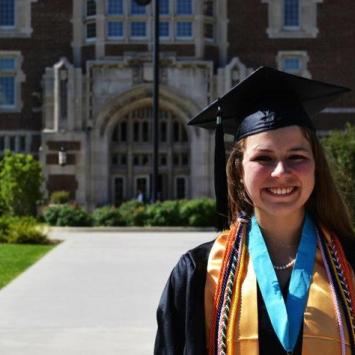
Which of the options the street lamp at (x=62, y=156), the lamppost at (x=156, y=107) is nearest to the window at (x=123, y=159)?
the street lamp at (x=62, y=156)

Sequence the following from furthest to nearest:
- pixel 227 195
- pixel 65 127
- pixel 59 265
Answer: pixel 65 127, pixel 59 265, pixel 227 195

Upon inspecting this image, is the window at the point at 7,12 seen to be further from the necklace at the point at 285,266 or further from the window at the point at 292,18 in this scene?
the necklace at the point at 285,266

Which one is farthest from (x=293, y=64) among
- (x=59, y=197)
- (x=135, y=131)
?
(x=59, y=197)

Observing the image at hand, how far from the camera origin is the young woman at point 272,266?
324 cm

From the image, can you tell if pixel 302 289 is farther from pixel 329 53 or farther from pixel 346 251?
pixel 329 53

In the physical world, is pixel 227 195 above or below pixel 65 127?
below

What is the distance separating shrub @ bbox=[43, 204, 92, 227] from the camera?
27078mm

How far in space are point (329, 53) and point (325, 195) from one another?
113ft

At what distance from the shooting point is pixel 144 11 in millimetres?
36031

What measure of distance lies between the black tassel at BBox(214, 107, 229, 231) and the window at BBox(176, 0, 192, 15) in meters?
32.9

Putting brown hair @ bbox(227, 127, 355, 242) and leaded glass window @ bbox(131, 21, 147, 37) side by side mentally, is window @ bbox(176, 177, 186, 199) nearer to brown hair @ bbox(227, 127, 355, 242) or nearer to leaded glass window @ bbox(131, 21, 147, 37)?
leaded glass window @ bbox(131, 21, 147, 37)

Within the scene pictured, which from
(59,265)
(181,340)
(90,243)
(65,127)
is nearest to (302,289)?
(181,340)

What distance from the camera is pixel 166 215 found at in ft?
87.8

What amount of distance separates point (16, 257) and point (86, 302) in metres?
6.41
